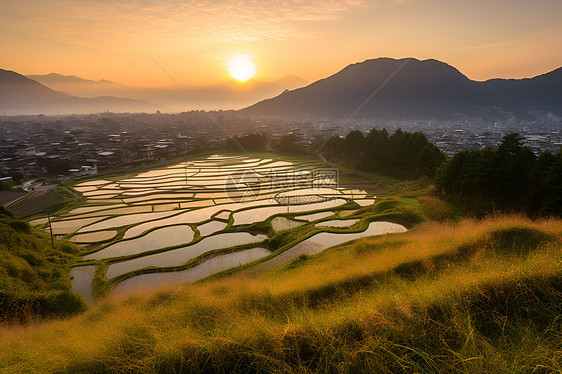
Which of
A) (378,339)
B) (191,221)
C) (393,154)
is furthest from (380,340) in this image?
(393,154)

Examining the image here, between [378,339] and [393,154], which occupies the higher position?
[393,154]

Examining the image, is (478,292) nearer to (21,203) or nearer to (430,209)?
(430,209)

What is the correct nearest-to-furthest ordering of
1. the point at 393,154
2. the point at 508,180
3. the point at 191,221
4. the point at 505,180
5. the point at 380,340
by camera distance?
the point at 380,340 < the point at 508,180 < the point at 505,180 < the point at 191,221 < the point at 393,154

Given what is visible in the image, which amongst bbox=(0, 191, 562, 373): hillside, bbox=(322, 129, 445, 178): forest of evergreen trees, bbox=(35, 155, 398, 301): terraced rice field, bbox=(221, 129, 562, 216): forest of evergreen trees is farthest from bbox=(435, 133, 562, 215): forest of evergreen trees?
bbox=(0, 191, 562, 373): hillside

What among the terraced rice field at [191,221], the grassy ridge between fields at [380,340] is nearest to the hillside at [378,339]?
the grassy ridge between fields at [380,340]

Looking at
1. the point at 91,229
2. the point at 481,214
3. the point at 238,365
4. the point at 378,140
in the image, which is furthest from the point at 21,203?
the point at 378,140

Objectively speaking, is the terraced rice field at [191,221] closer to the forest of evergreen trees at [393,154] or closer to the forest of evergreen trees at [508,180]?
the forest of evergreen trees at [508,180]

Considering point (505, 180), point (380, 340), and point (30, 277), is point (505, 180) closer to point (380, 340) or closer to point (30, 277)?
point (380, 340)

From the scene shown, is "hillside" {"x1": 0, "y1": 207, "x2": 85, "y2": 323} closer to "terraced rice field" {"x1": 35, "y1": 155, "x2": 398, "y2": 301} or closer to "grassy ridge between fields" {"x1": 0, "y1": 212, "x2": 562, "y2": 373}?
"terraced rice field" {"x1": 35, "y1": 155, "x2": 398, "y2": 301}
